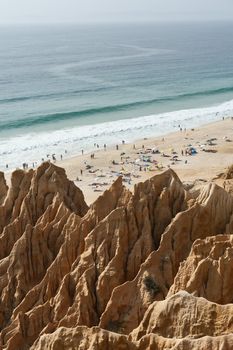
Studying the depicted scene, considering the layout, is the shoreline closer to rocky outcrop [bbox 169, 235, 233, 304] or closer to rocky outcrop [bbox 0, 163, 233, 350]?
rocky outcrop [bbox 0, 163, 233, 350]

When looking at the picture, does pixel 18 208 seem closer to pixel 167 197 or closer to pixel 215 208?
pixel 167 197

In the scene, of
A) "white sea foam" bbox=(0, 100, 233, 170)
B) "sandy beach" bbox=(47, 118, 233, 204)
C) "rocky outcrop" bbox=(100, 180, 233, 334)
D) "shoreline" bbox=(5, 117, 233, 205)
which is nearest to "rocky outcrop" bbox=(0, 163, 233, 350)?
"rocky outcrop" bbox=(100, 180, 233, 334)

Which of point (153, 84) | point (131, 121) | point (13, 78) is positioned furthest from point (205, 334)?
point (13, 78)

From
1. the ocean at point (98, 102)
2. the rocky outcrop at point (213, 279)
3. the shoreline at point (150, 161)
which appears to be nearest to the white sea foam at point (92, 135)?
the ocean at point (98, 102)

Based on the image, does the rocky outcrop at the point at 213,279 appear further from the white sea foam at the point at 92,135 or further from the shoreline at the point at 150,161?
the white sea foam at the point at 92,135

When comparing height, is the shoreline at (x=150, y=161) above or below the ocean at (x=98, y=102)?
below
